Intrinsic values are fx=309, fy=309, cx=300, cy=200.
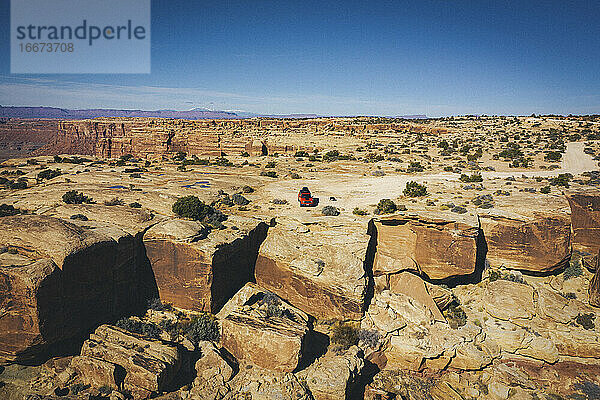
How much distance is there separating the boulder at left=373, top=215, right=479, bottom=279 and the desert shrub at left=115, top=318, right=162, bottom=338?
14.1 meters

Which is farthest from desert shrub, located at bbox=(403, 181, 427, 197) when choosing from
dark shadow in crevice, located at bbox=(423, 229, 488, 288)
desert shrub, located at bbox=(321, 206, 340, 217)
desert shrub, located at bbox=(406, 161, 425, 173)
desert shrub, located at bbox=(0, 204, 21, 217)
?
desert shrub, located at bbox=(0, 204, 21, 217)

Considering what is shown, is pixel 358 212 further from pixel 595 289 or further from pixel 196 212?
pixel 595 289

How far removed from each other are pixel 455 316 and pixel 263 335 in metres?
12.7

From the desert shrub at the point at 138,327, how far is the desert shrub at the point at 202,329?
1.61 meters

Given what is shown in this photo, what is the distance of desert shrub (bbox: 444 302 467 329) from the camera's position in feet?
63.7

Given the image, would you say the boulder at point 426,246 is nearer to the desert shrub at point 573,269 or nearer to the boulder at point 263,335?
the desert shrub at point 573,269

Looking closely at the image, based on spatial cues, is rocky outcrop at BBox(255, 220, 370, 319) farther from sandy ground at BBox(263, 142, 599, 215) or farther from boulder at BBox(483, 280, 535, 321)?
boulder at BBox(483, 280, 535, 321)

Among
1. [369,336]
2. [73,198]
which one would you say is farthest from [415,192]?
[73,198]

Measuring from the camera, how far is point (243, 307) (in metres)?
18.1

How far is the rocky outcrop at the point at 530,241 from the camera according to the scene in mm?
20781

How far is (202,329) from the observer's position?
56.3 feet

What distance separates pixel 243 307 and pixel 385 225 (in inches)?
446

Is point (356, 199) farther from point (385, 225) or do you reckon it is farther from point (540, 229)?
point (540, 229)

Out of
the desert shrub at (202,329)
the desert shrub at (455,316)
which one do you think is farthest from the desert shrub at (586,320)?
the desert shrub at (202,329)
